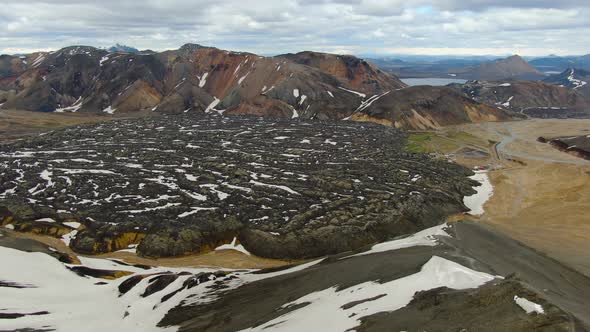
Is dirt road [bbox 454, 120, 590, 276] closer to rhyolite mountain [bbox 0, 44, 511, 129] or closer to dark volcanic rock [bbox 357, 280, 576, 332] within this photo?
dark volcanic rock [bbox 357, 280, 576, 332]

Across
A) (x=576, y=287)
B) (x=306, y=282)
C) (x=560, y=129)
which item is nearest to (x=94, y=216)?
(x=306, y=282)

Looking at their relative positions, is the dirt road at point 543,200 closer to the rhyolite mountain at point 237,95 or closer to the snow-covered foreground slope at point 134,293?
the snow-covered foreground slope at point 134,293

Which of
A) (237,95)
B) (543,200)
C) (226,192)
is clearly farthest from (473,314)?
(237,95)

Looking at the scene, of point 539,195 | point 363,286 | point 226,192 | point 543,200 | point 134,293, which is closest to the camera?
point 363,286

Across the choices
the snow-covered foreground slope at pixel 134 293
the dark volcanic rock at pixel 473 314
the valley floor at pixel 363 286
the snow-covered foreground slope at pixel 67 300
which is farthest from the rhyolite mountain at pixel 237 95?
the dark volcanic rock at pixel 473 314

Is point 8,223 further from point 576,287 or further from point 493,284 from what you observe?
point 576,287

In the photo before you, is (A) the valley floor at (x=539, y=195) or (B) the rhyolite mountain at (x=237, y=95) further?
(B) the rhyolite mountain at (x=237, y=95)

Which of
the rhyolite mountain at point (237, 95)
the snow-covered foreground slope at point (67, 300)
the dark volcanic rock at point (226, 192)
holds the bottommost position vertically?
the snow-covered foreground slope at point (67, 300)

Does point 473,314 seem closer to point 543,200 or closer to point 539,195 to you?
point 543,200
